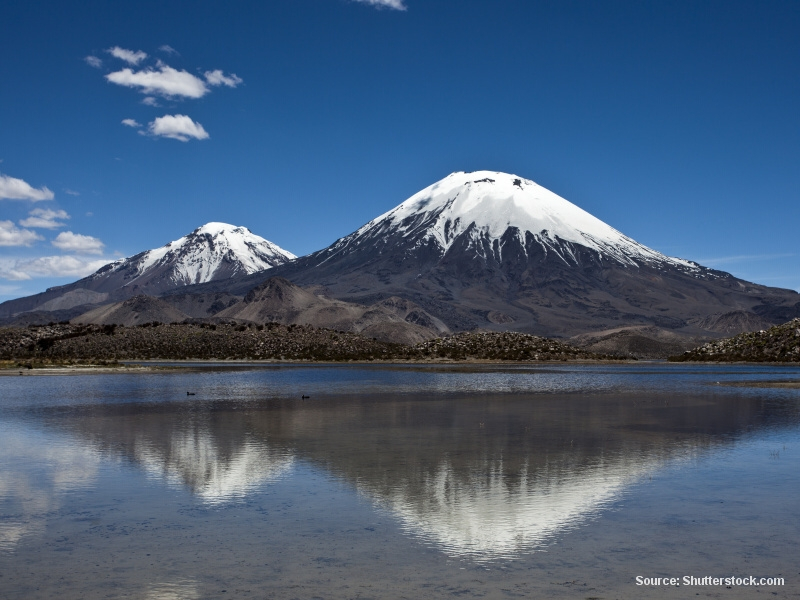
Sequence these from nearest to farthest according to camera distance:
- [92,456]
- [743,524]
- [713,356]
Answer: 1. [743,524]
2. [92,456]
3. [713,356]

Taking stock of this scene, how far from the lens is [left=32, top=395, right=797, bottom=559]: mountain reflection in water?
15.2m

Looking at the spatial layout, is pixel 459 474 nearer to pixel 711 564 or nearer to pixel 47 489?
pixel 711 564

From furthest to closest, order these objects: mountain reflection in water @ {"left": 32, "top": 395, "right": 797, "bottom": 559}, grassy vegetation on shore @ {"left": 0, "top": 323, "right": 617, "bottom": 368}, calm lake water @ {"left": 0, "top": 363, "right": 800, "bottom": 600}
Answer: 1. grassy vegetation on shore @ {"left": 0, "top": 323, "right": 617, "bottom": 368}
2. mountain reflection in water @ {"left": 32, "top": 395, "right": 797, "bottom": 559}
3. calm lake water @ {"left": 0, "top": 363, "right": 800, "bottom": 600}

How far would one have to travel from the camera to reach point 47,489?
17.2 m

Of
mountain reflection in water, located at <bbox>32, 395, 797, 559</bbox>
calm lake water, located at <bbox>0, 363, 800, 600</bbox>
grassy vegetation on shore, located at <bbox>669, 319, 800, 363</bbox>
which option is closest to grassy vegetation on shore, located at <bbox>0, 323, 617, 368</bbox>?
grassy vegetation on shore, located at <bbox>669, 319, 800, 363</bbox>

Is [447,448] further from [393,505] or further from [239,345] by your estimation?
[239,345]

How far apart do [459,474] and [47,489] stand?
9.47 m

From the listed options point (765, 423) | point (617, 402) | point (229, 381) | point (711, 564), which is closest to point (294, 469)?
point (711, 564)

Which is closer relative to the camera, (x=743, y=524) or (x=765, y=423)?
(x=743, y=524)

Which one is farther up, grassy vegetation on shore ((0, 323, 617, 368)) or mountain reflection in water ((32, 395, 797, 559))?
grassy vegetation on shore ((0, 323, 617, 368))

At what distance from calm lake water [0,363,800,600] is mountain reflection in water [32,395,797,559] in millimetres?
96

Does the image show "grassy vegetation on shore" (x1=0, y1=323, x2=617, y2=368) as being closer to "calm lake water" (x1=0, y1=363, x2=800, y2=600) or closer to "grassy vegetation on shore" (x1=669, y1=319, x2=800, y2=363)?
"grassy vegetation on shore" (x1=669, y1=319, x2=800, y2=363)

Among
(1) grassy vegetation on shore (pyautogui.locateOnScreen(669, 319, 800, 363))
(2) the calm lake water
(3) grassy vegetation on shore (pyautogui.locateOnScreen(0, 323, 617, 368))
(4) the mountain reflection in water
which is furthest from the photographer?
(3) grassy vegetation on shore (pyautogui.locateOnScreen(0, 323, 617, 368))

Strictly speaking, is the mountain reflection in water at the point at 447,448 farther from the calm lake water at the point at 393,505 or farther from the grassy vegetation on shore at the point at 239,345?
the grassy vegetation on shore at the point at 239,345
